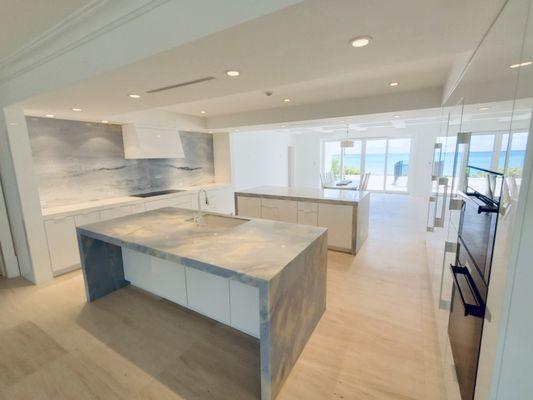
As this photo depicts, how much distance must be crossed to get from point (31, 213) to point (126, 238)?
1.84 meters

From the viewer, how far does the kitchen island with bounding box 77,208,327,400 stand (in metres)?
1.51

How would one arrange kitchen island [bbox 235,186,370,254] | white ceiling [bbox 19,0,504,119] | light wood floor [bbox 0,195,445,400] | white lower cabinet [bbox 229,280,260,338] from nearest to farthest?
white ceiling [bbox 19,0,504,119] → light wood floor [bbox 0,195,445,400] → white lower cabinet [bbox 229,280,260,338] → kitchen island [bbox 235,186,370,254]

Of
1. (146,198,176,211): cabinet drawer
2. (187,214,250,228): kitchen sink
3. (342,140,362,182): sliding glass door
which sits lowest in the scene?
(146,198,176,211): cabinet drawer

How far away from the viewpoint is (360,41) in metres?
1.38

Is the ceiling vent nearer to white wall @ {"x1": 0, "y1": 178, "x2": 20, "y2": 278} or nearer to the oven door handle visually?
the oven door handle

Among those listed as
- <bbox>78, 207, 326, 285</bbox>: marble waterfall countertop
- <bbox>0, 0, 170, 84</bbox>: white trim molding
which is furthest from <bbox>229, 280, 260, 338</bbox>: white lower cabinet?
<bbox>0, 0, 170, 84</bbox>: white trim molding

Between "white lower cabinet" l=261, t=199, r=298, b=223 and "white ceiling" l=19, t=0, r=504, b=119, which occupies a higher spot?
"white ceiling" l=19, t=0, r=504, b=119

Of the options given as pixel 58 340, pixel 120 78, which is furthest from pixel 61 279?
pixel 120 78

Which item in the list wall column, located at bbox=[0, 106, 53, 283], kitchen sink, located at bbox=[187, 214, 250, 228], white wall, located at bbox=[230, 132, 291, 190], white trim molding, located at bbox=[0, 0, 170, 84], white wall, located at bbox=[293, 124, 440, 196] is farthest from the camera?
white wall, located at bbox=[293, 124, 440, 196]

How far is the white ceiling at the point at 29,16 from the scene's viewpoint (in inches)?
59.5

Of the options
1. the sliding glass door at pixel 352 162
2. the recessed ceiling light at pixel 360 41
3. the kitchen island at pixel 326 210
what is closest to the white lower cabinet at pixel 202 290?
the recessed ceiling light at pixel 360 41

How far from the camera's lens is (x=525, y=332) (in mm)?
781

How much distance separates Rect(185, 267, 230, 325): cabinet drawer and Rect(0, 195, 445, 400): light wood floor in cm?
20

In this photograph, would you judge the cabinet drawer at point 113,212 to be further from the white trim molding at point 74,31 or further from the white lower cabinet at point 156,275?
the white trim molding at point 74,31
